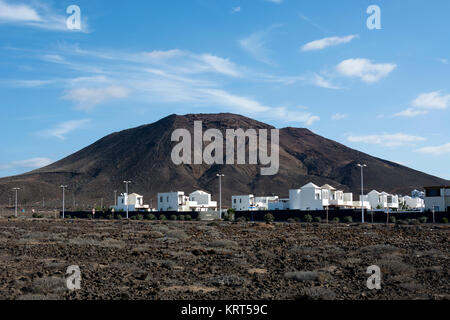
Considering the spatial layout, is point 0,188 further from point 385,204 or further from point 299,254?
point 299,254

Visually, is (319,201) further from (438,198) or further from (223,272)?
(223,272)

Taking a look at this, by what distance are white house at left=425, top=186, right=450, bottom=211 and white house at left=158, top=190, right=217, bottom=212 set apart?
137ft

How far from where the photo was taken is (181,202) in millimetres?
89812

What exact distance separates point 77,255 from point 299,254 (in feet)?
29.0

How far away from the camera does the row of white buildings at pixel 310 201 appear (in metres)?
68.9

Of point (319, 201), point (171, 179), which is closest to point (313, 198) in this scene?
point (319, 201)

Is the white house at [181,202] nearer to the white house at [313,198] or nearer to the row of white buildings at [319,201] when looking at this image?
the row of white buildings at [319,201]

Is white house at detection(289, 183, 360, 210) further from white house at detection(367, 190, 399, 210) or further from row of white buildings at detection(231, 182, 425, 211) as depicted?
white house at detection(367, 190, 399, 210)

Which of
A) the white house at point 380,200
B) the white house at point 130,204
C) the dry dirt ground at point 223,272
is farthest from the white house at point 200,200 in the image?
the dry dirt ground at point 223,272
